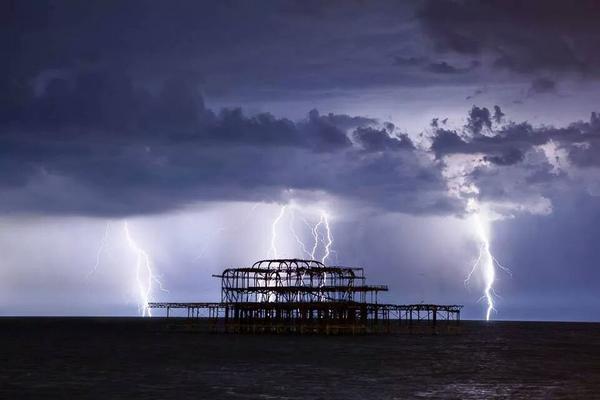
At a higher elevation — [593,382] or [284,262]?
[284,262]

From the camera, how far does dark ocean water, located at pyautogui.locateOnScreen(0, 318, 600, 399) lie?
5350cm

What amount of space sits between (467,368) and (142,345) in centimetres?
4674

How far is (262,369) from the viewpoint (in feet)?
226

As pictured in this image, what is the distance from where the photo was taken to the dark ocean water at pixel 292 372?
5350cm

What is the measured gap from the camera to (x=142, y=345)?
106 m

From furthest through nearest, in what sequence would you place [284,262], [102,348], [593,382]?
[284,262] < [102,348] < [593,382]

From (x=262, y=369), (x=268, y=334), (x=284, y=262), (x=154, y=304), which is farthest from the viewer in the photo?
(x=154, y=304)

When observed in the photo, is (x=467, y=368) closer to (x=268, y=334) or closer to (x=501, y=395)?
(x=501, y=395)

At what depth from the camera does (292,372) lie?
66.6 m

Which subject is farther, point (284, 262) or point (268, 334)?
point (268, 334)

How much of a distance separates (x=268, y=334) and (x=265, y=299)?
9738mm

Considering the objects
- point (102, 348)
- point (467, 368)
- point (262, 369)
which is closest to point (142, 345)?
point (102, 348)

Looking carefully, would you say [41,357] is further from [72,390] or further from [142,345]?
[72,390]

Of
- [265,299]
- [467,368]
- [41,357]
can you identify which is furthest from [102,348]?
[467,368]
